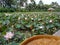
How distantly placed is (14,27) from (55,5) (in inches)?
391

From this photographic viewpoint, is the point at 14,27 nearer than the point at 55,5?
Yes

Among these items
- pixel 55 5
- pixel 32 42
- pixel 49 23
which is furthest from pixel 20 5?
pixel 32 42

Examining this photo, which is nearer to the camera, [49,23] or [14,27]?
[14,27]

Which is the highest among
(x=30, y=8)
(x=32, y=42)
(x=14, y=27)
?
(x=32, y=42)

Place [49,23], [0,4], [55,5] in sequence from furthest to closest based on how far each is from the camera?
[55,5]
[0,4]
[49,23]

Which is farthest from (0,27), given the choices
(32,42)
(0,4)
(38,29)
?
(0,4)

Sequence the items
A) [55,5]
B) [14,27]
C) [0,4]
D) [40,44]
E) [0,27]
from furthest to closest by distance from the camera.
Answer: [55,5], [0,4], [14,27], [0,27], [40,44]

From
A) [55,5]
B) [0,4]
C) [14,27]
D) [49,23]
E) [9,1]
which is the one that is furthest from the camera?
[55,5]

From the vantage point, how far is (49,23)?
2.27 m

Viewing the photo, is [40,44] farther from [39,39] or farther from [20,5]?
[20,5]

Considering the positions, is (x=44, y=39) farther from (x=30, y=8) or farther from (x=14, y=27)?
(x=30, y=8)

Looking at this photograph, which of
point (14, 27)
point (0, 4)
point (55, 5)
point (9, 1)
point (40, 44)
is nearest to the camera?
point (40, 44)

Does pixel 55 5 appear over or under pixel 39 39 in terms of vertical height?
under

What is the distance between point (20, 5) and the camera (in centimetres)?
1066
